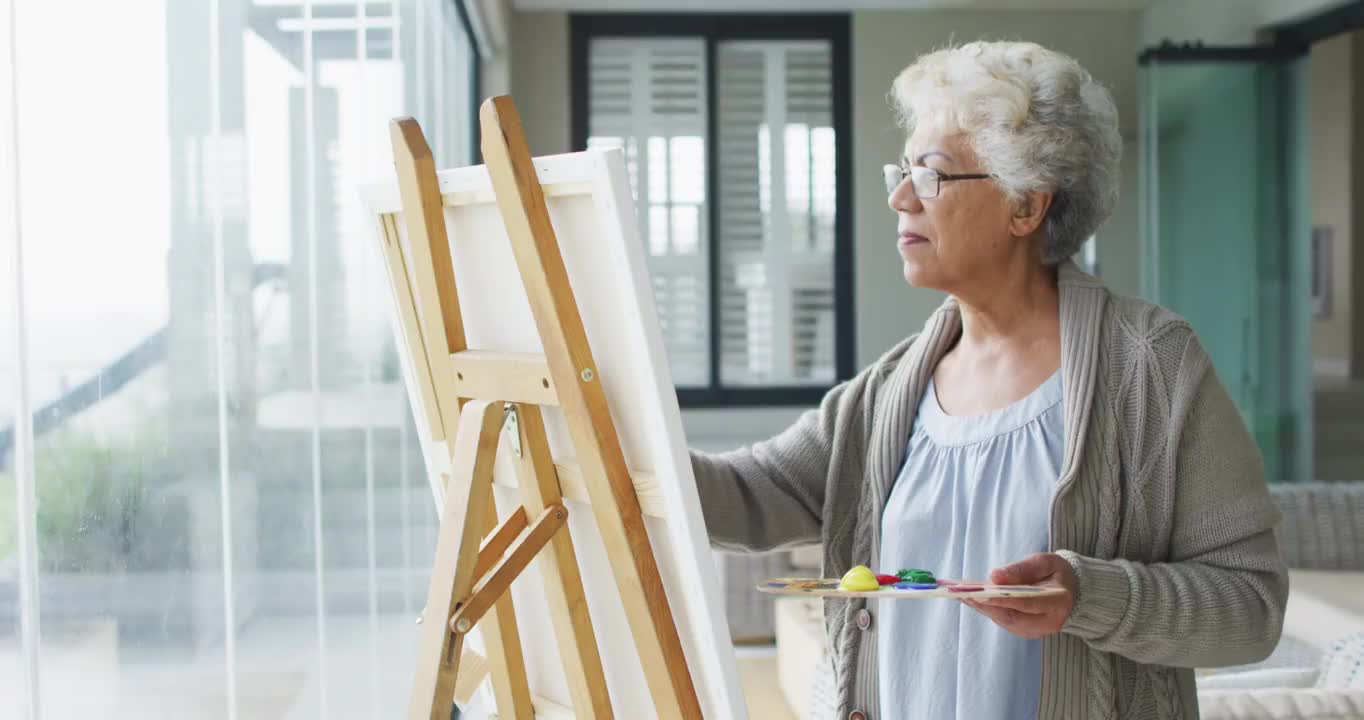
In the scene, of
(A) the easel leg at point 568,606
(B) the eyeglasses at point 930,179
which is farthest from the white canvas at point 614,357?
(B) the eyeglasses at point 930,179

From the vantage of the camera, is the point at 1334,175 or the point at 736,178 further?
the point at 736,178

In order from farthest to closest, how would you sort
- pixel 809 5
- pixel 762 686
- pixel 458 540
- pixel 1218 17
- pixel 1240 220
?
pixel 809 5 → pixel 1218 17 → pixel 1240 220 → pixel 762 686 → pixel 458 540

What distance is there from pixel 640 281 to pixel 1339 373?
4.46 metres

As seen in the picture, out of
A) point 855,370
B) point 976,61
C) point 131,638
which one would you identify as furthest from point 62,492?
point 855,370

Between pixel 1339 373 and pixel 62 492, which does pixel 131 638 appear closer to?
pixel 62 492

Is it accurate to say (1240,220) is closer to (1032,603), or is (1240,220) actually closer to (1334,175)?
(1334,175)

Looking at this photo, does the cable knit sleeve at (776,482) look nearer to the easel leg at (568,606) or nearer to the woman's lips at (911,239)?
the woman's lips at (911,239)

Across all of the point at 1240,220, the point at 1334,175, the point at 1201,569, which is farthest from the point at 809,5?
the point at 1201,569

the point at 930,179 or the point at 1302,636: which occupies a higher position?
the point at 930,179

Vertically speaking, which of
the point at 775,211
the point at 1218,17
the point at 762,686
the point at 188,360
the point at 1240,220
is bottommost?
the point at 762,686

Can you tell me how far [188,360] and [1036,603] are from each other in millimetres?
938

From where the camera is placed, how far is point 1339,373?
487cm

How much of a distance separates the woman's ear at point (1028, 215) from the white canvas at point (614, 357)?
600 millimetres

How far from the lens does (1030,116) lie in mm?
1529
